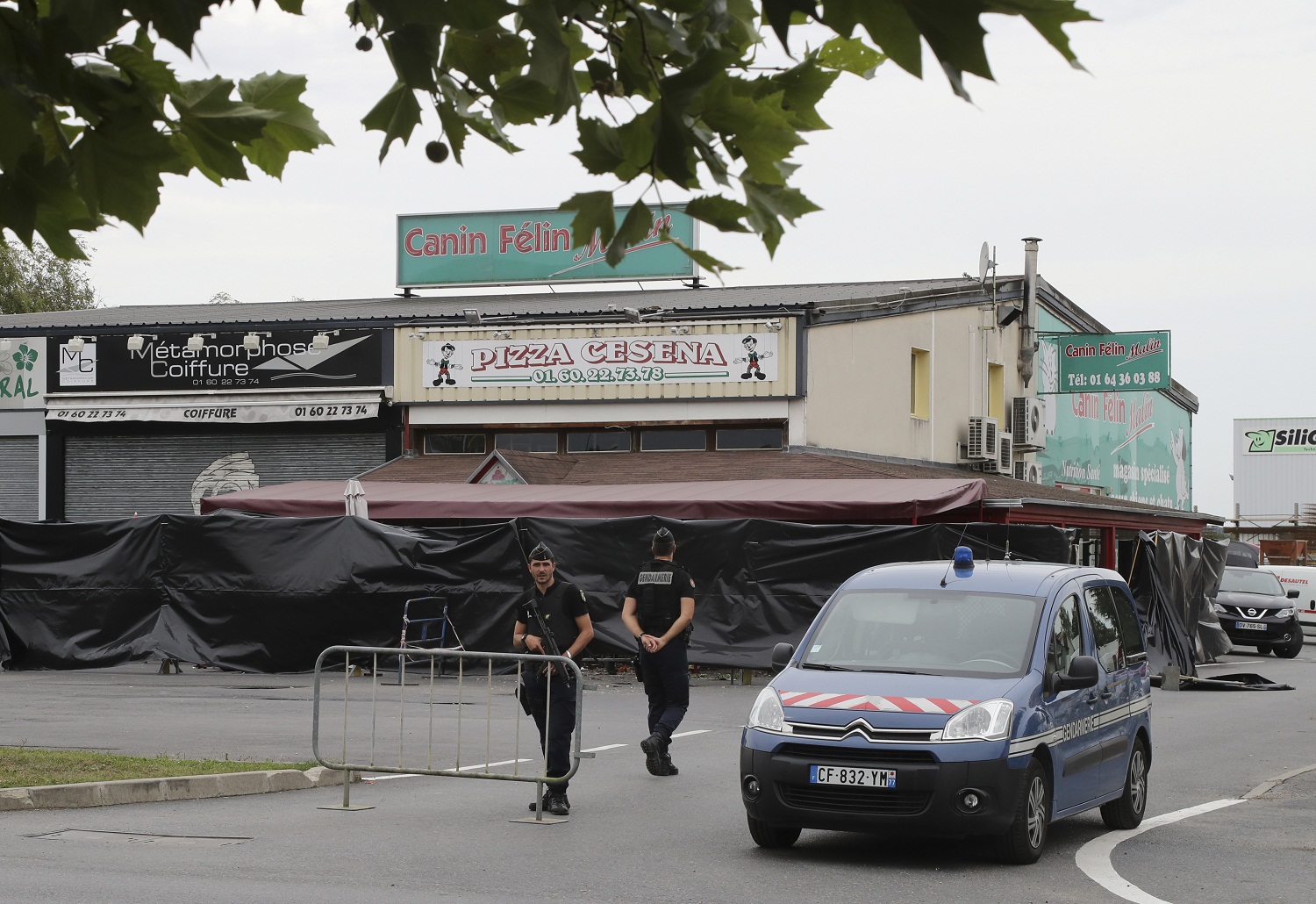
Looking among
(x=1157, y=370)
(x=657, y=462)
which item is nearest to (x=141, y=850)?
(x=657, y=462)

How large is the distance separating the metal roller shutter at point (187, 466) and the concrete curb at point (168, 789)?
57.9 ft

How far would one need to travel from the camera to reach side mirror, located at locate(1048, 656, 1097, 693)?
30.6 feet

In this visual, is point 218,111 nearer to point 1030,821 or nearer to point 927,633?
point 1030,821

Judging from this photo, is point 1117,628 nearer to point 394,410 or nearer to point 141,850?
point 141,850

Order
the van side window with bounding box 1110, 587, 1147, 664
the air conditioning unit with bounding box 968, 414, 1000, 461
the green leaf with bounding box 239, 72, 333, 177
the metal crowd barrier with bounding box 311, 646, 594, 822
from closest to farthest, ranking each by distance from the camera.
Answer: the green leaf with bounding box 239, 72, 333, 177, the metal crowd barrier with bounding box 311, 646, 594, 822, the van side window with bounding box 1110, 587, 1147, 664, the air conditioning unit with bounding box 968, 414, 1000, 461

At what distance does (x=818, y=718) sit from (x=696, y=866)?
105 centimetres

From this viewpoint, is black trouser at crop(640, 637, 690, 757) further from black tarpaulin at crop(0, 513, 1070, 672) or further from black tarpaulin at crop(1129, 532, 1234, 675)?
black tarpaulin at crop(1129, 532, 1234, 675)

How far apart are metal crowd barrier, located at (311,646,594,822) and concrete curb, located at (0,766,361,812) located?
1.13ft

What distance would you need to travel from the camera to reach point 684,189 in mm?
3178

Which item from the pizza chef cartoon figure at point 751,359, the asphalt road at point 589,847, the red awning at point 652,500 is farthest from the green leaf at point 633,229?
the pizza chef cartoon figure at point 751,359

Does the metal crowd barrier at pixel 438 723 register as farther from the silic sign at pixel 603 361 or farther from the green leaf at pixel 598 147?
the silic sign at pixel 603 361

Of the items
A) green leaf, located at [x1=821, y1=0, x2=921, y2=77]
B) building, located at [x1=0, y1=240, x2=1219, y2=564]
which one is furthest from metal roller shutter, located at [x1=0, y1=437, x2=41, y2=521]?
green leaf, located at [x1=821, y1=0, x2=921, y2=77]

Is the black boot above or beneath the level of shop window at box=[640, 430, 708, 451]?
beneath

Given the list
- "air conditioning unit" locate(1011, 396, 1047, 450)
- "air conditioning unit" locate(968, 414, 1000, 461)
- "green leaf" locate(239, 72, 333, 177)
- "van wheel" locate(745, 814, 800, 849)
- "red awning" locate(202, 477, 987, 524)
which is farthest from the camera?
Answer: "air conditioning unit" locate(1011, 396, 1047, 450)
